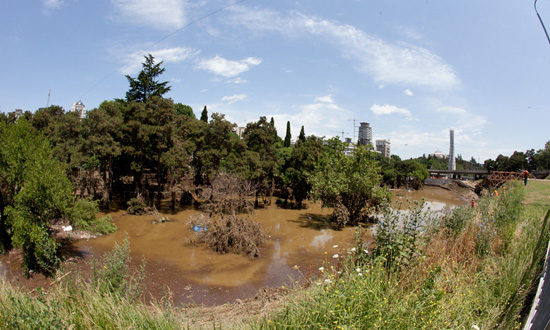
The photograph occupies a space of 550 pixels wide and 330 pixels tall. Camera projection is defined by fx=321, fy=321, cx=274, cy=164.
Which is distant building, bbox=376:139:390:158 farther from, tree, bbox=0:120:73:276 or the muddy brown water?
tree, bbox=0:120:73:276

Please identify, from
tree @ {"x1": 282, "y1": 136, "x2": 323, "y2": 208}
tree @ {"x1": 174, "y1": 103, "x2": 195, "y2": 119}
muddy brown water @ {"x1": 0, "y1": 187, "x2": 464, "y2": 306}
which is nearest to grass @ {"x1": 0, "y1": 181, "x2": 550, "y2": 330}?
muddy brown water @ {"x1": 0, "y1": 187, "x2": 464, "y2": 306}

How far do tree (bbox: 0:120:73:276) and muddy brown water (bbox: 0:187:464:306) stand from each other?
3.71 ft

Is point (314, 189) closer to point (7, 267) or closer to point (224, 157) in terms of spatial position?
point (224, 157)

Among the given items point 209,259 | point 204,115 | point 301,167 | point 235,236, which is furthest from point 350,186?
point 204,115

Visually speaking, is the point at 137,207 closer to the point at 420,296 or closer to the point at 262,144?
the point at 262,144

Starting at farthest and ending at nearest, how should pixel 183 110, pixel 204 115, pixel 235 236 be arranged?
pixel 204 115
pixel 183 110
pixel 235 236

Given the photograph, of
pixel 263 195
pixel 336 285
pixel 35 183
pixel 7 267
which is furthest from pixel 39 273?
pixel 263 195

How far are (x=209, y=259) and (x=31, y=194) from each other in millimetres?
7285

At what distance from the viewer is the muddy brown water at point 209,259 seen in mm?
11352

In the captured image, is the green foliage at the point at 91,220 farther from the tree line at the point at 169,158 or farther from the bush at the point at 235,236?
the bush at the point at 235,236

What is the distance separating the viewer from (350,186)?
21.3 meters

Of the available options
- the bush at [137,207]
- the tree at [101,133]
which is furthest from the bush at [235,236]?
the tree at [101,133]

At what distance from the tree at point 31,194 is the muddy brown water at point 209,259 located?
113 cm

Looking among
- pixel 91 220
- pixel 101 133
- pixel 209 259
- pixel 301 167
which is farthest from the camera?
pixel 301 167
